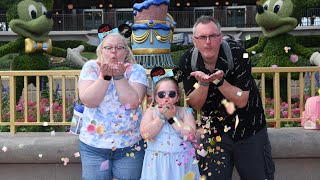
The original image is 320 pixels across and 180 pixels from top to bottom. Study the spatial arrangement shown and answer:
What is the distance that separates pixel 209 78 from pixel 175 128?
0.50 meters

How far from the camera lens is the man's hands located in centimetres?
262

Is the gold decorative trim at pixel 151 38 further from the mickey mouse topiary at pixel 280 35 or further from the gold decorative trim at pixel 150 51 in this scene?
A: the mickey mouse topiary at pixel 280 35

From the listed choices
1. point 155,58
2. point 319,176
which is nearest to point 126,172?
point 319,176

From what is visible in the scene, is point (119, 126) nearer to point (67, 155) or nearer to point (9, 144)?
point (67, 155)

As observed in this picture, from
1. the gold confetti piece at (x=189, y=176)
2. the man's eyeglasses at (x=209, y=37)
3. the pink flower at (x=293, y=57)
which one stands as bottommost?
the gold confetti piece at (x=189, y=176)

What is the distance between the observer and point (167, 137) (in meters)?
3.01

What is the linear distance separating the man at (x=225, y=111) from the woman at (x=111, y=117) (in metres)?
0.36

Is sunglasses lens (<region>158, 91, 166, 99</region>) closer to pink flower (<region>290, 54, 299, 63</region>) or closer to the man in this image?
the man

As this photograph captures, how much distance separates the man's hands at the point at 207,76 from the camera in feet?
8.58

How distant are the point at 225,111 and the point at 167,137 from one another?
410 millimetres

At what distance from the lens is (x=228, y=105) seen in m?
2.77

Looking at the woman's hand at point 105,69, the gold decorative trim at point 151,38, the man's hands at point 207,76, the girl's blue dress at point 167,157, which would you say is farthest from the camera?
the gold decorative trim at point 151,38

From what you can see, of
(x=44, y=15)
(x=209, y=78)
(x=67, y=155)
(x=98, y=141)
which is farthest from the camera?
(x=44, y=15)

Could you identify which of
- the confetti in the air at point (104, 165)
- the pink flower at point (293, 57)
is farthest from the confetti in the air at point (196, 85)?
the pink flower at point (293, 57)
